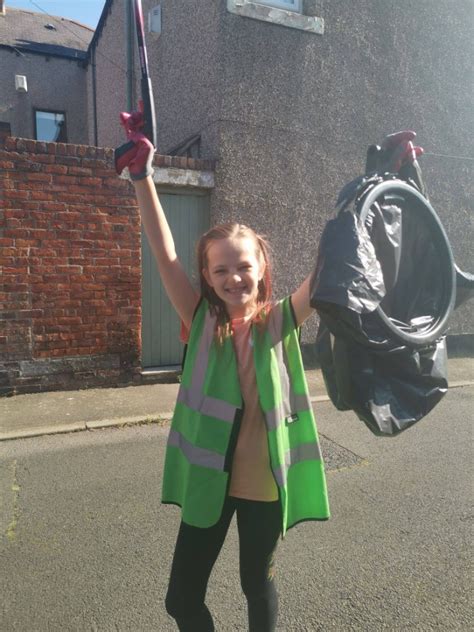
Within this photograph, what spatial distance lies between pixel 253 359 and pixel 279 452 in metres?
0.30

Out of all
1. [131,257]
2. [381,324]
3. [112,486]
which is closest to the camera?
[381,324]

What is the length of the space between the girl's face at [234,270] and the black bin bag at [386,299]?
10.6 inches

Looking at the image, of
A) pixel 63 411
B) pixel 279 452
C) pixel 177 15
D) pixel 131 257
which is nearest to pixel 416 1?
pixel 177 15

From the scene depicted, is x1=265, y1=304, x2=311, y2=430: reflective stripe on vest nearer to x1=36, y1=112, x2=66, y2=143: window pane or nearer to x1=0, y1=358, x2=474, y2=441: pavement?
x1=0, y1=358, x2=474, y2=441: pavement

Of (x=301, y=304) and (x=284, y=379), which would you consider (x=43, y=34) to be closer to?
(x=301, y=304)

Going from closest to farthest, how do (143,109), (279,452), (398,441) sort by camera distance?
(279,452) < (143,109) < (398,441)

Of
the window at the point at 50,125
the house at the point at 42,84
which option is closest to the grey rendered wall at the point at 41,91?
the house at the point at 42,84

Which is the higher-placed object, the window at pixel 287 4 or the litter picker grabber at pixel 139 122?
the window at pixel 287 4

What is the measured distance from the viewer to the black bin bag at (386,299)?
1.36m

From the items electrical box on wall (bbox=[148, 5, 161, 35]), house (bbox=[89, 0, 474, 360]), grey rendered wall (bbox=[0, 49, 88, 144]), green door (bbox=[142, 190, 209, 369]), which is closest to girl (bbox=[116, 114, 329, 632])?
green door (bbox=[142, 190, 209, 369])

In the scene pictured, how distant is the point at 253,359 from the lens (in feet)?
5.34

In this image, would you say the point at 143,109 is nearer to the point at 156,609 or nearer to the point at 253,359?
the point at 253,359

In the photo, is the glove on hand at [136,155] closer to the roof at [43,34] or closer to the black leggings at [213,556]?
the black leggings at [213,556]

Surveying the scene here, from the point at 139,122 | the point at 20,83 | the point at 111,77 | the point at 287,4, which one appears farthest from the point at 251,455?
the point at 20,83
